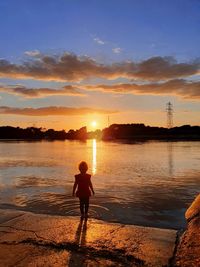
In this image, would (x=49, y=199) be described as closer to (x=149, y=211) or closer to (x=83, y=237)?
(x=149, y=211)

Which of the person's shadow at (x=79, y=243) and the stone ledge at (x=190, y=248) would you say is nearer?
the stone ledge at (x=190, y=248)

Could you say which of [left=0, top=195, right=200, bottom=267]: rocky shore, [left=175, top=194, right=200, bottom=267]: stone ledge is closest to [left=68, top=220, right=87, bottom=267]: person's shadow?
[left=0, top=195, right=200, bottom=267]: rocky shore

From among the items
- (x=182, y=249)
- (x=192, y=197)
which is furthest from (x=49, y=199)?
(x=182, y=249)

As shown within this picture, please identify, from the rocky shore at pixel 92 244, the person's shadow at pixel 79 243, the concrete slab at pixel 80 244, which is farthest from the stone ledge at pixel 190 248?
the person's shadow at pixel 79 243

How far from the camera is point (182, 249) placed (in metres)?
6.34

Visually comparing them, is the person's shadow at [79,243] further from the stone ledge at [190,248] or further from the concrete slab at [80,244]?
the stone ledge at [190,248]

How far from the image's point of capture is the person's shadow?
19.3ft

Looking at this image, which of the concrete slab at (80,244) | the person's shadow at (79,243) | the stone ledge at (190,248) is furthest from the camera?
the concrete slab at (80,244)

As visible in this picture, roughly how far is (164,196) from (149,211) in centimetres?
314

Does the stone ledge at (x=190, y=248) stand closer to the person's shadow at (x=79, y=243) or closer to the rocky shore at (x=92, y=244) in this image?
the rocky shore at (x=92, y=244)

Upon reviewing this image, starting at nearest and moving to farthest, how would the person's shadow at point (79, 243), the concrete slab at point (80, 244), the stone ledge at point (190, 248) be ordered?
the stone ledge at point (190, 248) → the person's shadow at point (79, 243) → the concrete slab at point (80, 244)

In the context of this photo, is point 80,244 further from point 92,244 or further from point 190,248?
point 190,248

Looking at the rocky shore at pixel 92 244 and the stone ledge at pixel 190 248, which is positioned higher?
the stone ledge at pixel 190 248

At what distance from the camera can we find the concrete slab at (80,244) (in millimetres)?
6000
